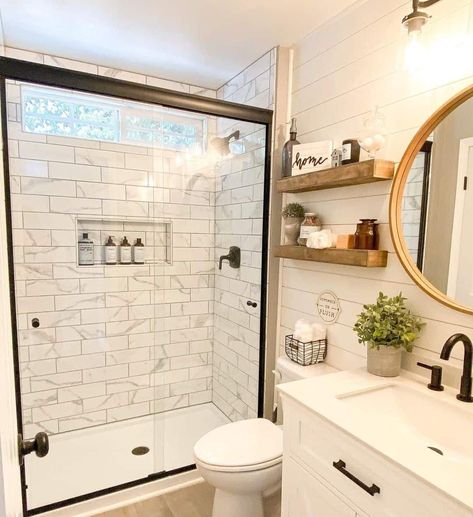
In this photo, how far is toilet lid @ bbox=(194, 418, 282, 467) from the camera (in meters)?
1.53

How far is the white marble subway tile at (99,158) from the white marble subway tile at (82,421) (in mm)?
1767

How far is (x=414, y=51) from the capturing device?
1.25 m

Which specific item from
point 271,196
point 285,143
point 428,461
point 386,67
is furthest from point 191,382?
point 386,67

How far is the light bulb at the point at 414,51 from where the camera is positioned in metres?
1.24

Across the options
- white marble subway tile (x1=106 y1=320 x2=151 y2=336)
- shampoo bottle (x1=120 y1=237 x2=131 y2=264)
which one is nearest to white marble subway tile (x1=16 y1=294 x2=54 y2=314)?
white marble subway tile (x1=106 y1=320 x2=151 y2=336)

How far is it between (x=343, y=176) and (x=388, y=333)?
67cm

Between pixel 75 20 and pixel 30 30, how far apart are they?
12.4 inches

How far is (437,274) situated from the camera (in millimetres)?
1300

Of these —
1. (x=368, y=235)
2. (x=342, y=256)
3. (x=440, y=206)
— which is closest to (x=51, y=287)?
(x=342, y=256)

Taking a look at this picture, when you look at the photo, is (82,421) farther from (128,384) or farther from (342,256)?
(342,256)

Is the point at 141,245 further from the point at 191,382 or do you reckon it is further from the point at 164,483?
the point at 164,483

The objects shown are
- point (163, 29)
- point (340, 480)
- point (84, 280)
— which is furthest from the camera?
point (84, 280)

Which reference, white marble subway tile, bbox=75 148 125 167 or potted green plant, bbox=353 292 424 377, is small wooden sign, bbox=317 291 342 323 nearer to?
potted green plant, bbox=353 292 424 377

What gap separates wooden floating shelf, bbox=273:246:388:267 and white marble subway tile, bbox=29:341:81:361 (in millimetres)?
1636
